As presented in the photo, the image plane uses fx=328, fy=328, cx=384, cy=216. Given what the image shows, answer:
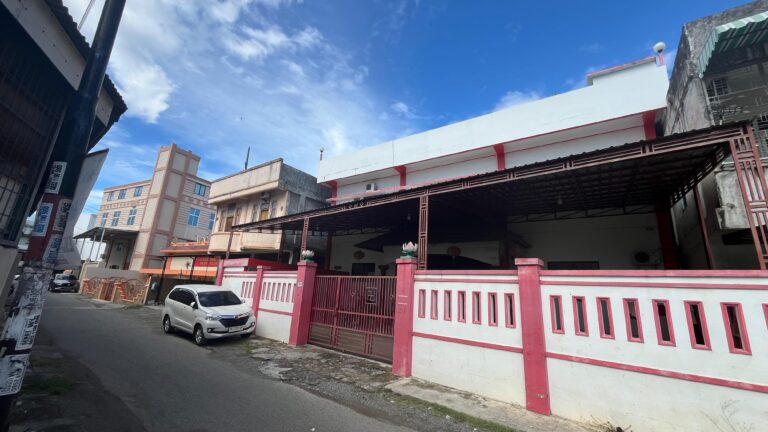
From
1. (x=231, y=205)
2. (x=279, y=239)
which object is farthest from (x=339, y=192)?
(x=231, y=205)

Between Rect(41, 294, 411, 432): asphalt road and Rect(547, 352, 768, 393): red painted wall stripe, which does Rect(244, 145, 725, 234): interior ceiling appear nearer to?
Rect(547, 352, 768, 393): red painted wall stripe

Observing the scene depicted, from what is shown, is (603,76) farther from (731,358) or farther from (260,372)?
(260,372)

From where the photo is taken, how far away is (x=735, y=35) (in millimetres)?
6898

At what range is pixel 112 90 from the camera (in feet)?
18.5

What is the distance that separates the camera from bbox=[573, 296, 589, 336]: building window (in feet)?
17.1

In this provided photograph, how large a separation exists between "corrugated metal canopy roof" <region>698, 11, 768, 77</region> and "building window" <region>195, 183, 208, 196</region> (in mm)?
36754

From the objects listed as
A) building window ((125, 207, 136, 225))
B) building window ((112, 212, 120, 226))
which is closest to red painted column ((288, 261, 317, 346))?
building window ((125, 207, 136, 225))

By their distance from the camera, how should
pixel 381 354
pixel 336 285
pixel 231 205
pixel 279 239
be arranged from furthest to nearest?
1. pixel 231 205
2. pixel 279 239
3. pixel 336 285
4. pixel 381 354

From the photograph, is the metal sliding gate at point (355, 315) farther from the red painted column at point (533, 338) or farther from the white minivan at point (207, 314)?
the red painted column at point (533, 338)

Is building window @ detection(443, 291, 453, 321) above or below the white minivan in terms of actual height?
above

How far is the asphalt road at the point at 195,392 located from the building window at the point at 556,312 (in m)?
2.97

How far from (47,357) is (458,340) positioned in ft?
29.9

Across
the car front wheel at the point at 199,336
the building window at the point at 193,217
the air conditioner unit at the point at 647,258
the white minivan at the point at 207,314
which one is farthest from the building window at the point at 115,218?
the air conditioner unit at the point at 647,258

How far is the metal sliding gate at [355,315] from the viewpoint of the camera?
8.49 metres
